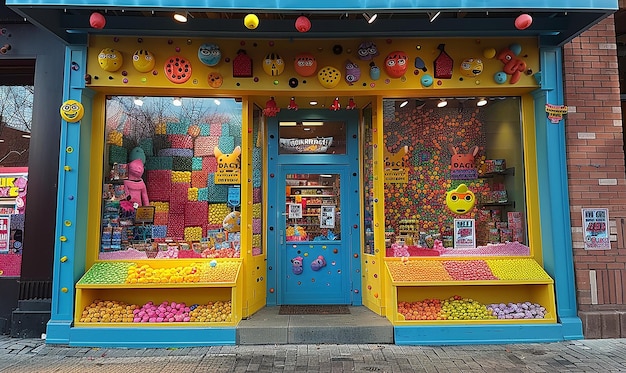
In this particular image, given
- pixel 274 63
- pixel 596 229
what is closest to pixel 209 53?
pixel 274 63

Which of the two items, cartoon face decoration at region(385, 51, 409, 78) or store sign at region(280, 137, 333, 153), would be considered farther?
store sign at region(280, 137, 333, 153)

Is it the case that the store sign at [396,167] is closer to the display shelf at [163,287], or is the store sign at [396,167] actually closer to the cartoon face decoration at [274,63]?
the cartoon face decoration at [274,63]

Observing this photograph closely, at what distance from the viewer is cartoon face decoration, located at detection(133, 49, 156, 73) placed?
5500 millimetres

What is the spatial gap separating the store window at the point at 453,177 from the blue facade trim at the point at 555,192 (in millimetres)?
317

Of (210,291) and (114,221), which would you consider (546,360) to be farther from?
(114,221)

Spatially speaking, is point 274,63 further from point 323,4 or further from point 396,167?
point 396,167

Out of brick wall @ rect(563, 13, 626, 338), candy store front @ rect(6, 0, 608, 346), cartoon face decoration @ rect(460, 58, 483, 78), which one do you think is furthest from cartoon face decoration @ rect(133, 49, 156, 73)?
brick wall @ rect(563, 13, 626, 338)

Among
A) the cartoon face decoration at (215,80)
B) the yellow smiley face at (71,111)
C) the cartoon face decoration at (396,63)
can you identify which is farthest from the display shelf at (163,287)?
the cartoon face decoration at (396,63)

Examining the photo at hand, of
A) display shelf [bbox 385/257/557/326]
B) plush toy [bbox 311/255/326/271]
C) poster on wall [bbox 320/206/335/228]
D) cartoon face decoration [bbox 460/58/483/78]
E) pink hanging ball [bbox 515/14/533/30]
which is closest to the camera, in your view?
pink hanging ball [bbox 515/14/533/30]

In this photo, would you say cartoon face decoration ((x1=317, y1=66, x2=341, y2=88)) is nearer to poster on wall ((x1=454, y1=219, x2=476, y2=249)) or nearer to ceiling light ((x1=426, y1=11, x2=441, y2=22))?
ceiling light ((x1=426, y1=11, x2=441, y2=22))

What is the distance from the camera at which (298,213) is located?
6723 mm

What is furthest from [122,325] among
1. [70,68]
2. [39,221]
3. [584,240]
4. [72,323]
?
[584,240]

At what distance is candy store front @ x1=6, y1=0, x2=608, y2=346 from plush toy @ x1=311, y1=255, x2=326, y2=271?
3cm

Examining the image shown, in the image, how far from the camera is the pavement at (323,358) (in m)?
4.45
